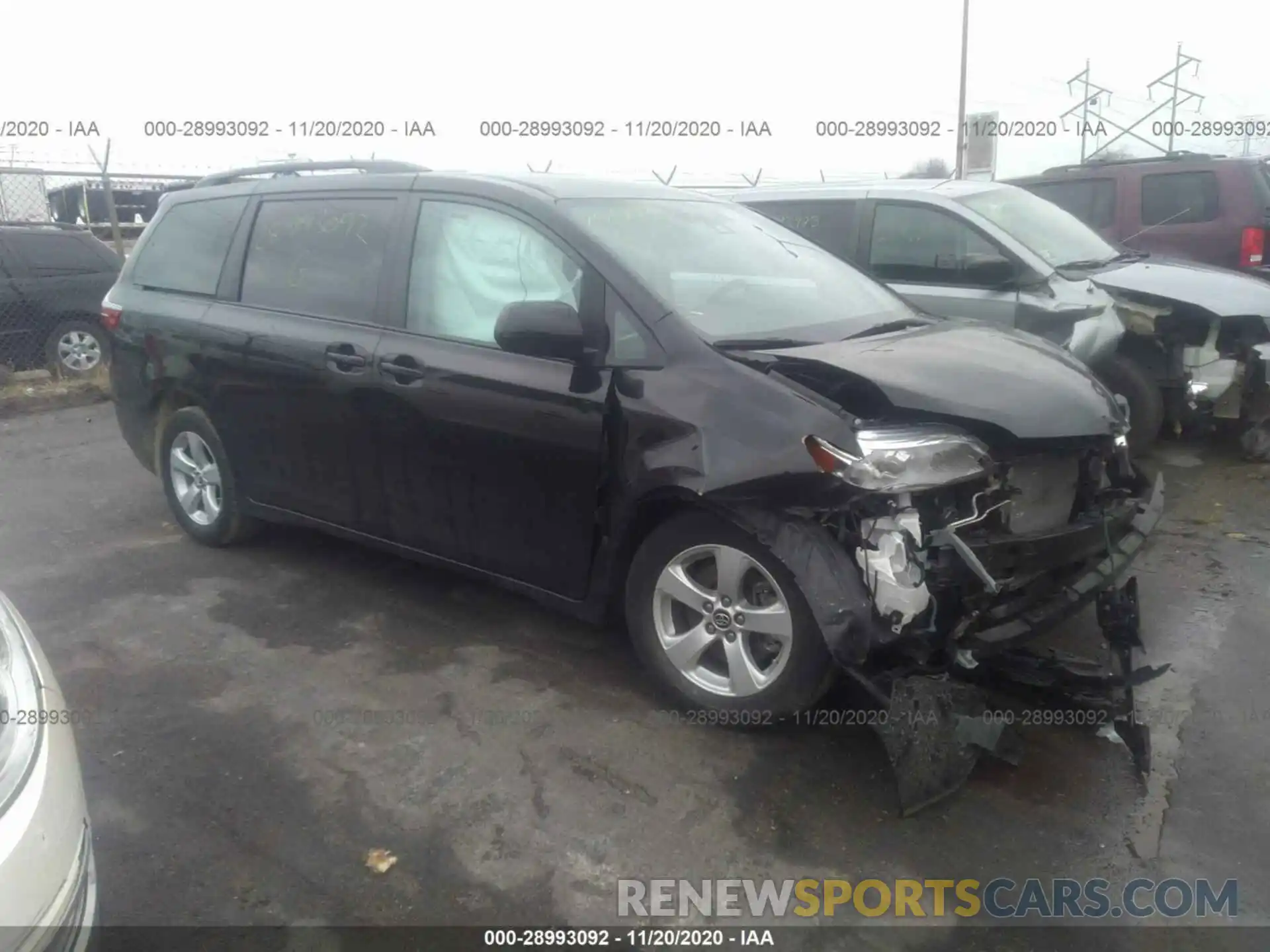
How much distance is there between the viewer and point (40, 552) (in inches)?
208

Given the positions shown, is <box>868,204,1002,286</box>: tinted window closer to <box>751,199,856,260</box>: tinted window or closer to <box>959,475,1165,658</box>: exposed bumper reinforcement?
<box>751,199,856,260</box>: tinted window

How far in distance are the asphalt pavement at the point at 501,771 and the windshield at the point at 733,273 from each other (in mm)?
1335

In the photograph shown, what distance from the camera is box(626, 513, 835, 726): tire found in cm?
316

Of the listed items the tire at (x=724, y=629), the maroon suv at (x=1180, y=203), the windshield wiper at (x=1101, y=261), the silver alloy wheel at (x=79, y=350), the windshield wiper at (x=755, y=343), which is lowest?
the tire at (x=724, y=629)

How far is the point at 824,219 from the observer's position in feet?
23.5

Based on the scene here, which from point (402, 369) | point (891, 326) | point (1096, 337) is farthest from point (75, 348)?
point (1096, 337)

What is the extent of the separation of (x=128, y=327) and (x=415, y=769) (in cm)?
320

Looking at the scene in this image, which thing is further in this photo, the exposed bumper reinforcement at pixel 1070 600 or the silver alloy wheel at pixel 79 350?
the silver alloy wheel at pixel 79 350

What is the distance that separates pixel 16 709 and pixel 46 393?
809 cm

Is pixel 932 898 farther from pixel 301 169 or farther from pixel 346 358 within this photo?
pixel 301 169

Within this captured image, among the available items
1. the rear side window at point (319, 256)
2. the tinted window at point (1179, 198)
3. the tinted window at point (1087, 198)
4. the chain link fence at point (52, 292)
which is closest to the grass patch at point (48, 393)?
the chain link fence at point (52, 292)

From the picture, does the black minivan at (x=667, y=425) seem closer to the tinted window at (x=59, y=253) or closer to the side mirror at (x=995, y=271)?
the side mirror at (x=995, y=271)

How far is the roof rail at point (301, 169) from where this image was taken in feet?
15.6

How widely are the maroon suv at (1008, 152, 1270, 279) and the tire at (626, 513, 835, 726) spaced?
733 cm
